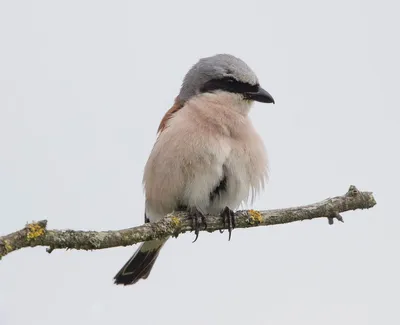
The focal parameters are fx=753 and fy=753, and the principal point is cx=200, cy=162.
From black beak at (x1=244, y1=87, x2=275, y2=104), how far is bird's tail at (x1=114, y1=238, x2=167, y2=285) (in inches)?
60.4

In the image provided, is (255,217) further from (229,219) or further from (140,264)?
(140,264)

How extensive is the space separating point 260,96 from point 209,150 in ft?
2.69

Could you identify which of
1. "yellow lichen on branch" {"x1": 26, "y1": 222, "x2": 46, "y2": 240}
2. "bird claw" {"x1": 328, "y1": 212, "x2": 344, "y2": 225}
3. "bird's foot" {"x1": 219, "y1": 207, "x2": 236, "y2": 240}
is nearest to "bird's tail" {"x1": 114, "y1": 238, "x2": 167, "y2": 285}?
"bird's foot" {"x1": 219, "y1": 207, "x2": 236, "y2": 240}

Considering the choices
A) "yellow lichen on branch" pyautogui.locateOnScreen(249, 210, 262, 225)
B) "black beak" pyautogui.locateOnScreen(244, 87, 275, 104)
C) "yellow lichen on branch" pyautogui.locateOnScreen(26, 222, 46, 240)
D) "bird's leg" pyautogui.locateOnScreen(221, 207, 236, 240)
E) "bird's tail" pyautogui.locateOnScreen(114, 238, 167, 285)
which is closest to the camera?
"yellow lichen on branch" pyautogui.locateOnScreen(26, 222, 46, 240)

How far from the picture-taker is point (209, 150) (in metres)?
6.06

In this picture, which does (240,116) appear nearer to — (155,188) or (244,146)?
(244,146)

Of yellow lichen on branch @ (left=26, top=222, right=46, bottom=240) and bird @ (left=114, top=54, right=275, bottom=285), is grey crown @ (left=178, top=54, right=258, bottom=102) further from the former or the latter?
yellow lichen on branch @ (left=26, top=222, right=46, bottom=240)

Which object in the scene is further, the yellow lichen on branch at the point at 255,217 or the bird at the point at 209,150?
the bird at the point at 209,150

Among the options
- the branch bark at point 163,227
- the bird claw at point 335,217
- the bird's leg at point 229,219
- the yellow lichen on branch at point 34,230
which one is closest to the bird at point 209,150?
the bird's leg at point 229,219

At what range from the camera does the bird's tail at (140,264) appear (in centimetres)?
688

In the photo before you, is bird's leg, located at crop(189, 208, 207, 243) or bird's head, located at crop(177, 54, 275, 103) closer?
bird's leg, located at crop(189, 208, 207, 243)

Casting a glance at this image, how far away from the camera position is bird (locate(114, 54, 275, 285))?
608 centimetres

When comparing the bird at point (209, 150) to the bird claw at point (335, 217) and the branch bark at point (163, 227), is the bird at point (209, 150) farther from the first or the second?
the bird claw at point (335, 217)

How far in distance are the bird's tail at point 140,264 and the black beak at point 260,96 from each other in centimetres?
153
